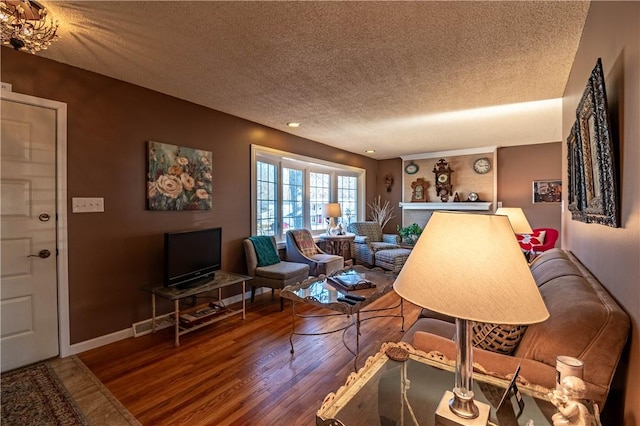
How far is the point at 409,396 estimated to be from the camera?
1162 mm

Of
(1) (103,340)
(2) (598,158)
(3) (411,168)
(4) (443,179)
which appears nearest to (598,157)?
(2) (598,158)

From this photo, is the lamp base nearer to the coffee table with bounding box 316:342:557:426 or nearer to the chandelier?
the coffee table with bounding box 316:342:557:426

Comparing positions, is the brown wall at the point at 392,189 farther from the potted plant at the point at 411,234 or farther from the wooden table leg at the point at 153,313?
the wooden table leg at the point at 153,313

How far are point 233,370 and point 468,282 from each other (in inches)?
83.5

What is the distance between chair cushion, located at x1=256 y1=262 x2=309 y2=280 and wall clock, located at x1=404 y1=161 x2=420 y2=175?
390 cm

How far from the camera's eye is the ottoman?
511 centimetres

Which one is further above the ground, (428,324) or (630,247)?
(630,247)

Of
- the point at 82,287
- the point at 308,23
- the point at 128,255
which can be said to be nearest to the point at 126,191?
the point at 128,255

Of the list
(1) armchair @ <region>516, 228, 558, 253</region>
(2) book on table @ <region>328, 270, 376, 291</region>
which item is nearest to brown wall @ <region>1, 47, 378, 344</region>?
(2) book on table @ <region>328, 270, 376, 291</region>

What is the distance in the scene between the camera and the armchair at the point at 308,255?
4301 mm

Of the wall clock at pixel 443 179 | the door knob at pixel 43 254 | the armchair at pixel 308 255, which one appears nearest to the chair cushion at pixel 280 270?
the armchair at pixel 308 255

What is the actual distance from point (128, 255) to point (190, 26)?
2.10 metres

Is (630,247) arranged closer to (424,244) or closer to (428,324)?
(424,244)

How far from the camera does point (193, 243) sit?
3.06 meters
